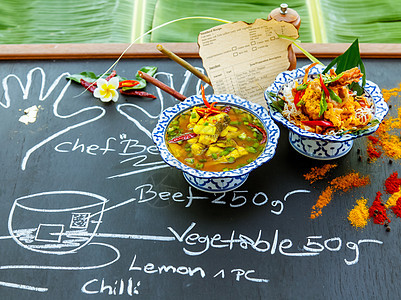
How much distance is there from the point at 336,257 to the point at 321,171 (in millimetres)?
360

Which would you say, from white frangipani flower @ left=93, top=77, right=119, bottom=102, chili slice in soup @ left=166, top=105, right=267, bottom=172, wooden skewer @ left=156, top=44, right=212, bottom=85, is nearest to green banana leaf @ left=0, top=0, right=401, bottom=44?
white frangipani flower @ left=93, top=77, right=119, bottom=102

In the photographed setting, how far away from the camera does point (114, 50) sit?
2207 millimetres

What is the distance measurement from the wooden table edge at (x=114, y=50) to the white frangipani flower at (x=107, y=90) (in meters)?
0.23

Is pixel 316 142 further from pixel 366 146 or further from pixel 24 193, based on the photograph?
pixel 24 193

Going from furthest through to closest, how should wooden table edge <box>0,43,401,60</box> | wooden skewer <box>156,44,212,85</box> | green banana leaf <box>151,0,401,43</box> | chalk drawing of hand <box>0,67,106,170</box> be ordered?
green banana leaf <box>151,0,401,43</box> → wooden table edge <box>0,43,401,60</box> → chalk drawing of hand <box>0,67,106,170</box> → wooden skewer <box>156,44,212,85</box>

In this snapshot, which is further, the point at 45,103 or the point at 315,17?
the point at 315,17

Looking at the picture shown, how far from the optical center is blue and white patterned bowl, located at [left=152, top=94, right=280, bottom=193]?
149cm

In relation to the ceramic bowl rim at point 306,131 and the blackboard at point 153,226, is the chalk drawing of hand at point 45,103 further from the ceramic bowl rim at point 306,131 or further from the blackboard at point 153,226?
the ceramic bowl rim at point 306,131

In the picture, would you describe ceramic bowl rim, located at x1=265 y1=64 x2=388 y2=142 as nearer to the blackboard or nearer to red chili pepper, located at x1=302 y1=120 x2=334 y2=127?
red chili pepper, located at x1=302 y1=120 x2=334 y2=127

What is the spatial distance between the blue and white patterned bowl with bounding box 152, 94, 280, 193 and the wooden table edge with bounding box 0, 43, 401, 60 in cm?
51

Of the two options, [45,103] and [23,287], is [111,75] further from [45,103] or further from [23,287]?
[23,287]

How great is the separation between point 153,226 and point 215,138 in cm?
38

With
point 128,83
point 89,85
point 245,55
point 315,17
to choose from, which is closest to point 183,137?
point 245,55

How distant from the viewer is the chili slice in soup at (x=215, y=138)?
1.60m
